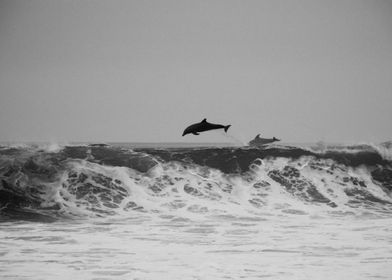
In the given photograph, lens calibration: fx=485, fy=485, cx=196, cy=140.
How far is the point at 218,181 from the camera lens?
85.7 ft

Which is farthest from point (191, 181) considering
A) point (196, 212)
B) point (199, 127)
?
point (199, 127)

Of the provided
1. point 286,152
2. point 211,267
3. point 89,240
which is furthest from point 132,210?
point 286,152

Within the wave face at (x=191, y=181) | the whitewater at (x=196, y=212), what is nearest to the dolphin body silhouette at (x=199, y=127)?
the whitewater at (x=196, y=212)

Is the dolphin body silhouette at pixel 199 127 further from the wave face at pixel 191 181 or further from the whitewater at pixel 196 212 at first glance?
the wave face at pixel 191 181

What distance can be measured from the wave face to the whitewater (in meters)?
0.07

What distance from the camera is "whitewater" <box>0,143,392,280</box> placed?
1230 centimetres

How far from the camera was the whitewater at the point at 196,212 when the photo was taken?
12297 millimetres

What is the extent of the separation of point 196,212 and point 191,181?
5.11 metres

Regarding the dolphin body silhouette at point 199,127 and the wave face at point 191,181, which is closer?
the dolphin body silhouette at point 199,127

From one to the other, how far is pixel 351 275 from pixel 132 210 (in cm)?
1143

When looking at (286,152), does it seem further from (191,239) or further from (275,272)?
(275,272)

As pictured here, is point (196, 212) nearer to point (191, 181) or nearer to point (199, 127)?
point (191, 181)

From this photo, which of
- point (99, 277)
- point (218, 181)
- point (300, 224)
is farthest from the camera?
point (218, 181)

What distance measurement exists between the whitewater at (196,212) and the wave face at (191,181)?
0.07m
